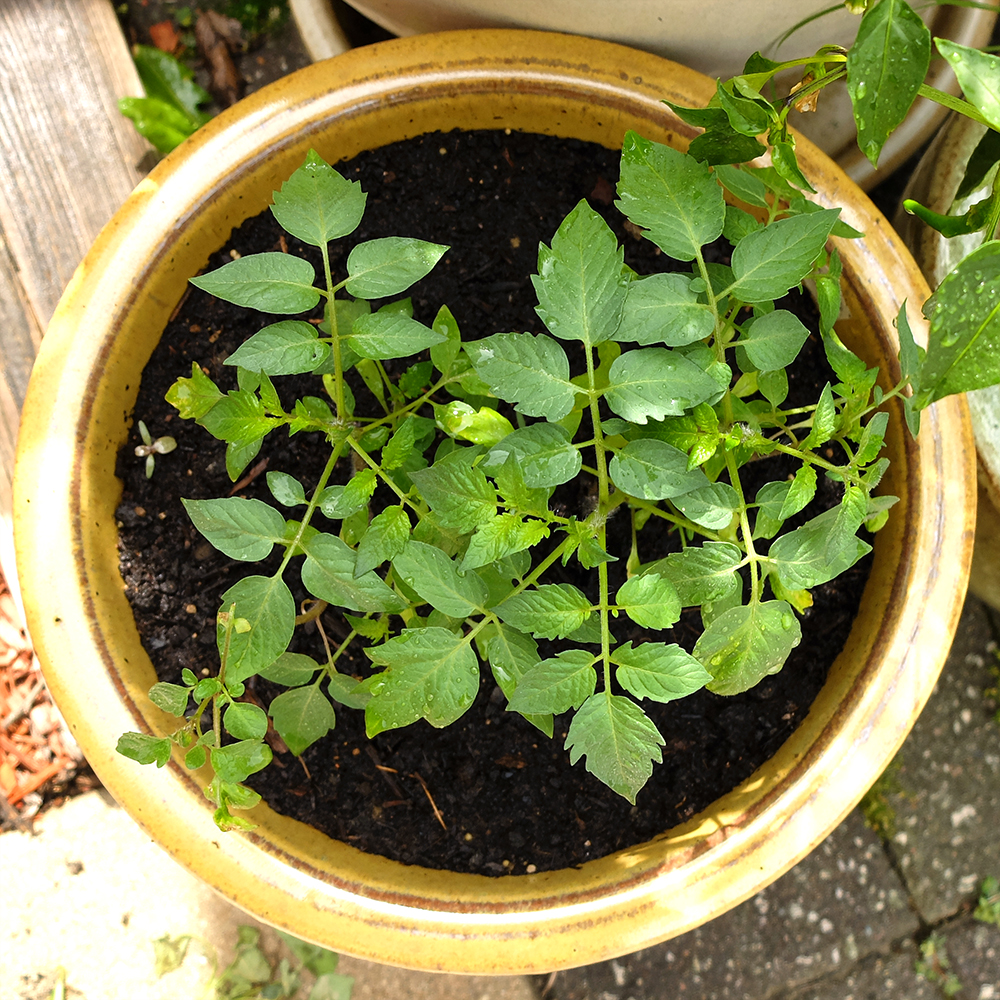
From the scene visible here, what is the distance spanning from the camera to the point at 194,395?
0.79 metres

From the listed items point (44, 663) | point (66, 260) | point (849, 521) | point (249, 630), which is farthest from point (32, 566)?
point (849, 521)

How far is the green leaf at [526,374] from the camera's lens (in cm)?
68

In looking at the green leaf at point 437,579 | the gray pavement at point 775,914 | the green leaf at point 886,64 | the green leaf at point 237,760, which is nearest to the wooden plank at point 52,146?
the gray pavement at point 775,914

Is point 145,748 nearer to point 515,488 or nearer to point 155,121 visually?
point 515,488

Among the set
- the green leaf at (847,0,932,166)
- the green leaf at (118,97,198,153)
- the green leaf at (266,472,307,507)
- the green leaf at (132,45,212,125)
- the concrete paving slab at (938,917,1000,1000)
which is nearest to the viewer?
the green leaf at (847,0,932,166)

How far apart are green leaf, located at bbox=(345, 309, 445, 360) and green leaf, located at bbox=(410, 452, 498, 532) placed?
0.11 metres

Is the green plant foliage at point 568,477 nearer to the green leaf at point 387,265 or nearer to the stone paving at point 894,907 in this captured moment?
the green leaf at point 387,265

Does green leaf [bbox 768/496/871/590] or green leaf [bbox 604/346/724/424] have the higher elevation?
green leaf [bbox 604/346/724/424]

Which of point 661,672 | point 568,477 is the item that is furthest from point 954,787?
point 568,477

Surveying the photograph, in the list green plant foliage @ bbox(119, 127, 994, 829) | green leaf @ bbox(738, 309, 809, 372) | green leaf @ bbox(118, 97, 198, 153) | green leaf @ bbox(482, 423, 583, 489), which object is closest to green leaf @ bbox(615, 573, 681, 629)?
green plant foliage @ bbox(119, 127, 994, 829)

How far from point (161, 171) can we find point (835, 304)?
71 cm

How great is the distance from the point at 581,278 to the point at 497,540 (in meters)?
0.23

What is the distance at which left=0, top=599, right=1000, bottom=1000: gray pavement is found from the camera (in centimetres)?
140

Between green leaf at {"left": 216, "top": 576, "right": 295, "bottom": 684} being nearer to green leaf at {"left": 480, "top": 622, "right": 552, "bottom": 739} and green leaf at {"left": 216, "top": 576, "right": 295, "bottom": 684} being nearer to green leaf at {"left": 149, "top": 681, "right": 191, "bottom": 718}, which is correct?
green leaf at {"left": 149, "top": 681, "right": 191, "bottom": 718}
